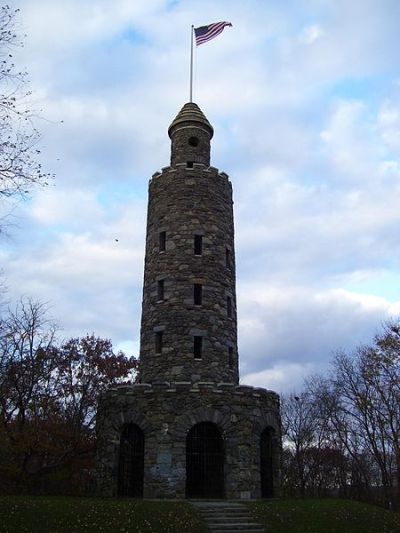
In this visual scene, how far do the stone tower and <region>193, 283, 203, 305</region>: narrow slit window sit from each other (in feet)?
0.14

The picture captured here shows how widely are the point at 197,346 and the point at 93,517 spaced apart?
9.22 metres

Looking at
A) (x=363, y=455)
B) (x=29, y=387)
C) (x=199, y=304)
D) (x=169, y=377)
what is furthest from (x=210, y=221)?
(x=363, y=455)

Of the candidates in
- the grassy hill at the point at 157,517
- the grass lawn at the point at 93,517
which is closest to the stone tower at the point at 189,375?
the grassy hill at the point at 157,517

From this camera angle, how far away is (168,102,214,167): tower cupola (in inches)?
1019

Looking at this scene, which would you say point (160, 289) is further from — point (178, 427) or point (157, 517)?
point (157, 517)

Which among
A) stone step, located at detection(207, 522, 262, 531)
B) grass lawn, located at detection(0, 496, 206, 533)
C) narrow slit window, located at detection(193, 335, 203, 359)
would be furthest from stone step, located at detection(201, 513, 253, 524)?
narrow slit window, located at detection(193, 335, 203, 359)

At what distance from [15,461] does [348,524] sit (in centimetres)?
1439

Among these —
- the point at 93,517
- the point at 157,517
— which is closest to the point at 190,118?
the point at 157,517

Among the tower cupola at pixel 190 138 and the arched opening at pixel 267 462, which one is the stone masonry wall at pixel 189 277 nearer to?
the tower cupola at pixel 190 138

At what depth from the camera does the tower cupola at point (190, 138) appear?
2589 cm

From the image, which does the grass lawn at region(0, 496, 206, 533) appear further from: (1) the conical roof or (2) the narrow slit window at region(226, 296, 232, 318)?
(1) the conical roof

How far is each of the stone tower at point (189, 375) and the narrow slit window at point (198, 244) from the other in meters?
0.05

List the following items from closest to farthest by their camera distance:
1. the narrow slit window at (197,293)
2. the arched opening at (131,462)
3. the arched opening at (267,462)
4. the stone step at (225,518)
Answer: the stone step at (225,518) < the arched opening at (131,462) < the arched opening at (267,462) < the narrow slit window at (197,293)

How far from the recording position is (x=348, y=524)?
1630cm
